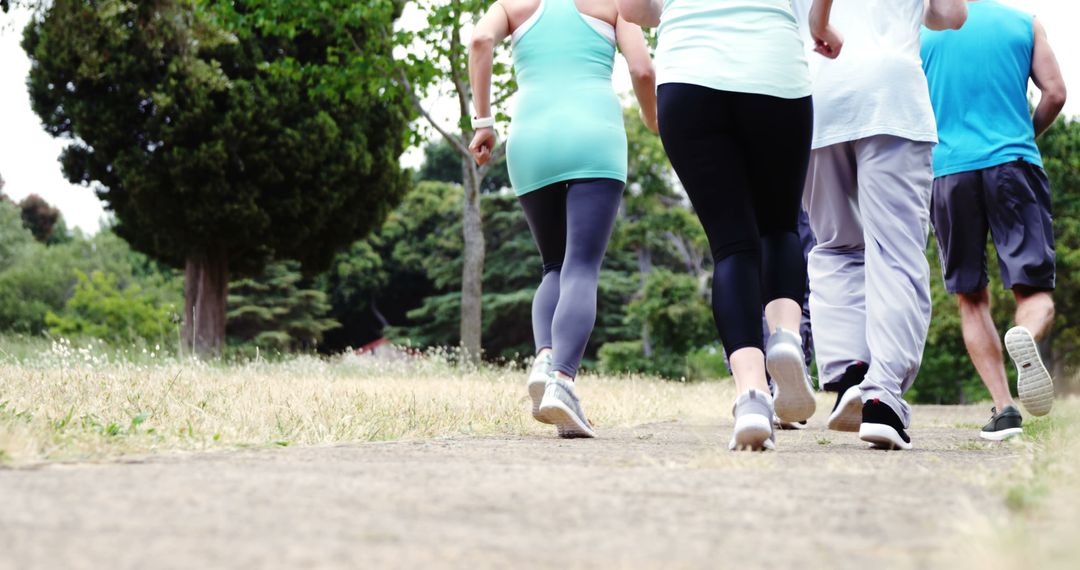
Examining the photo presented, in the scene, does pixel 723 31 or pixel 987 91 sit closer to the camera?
pixel 723 31

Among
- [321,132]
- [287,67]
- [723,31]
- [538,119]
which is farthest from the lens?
[321,132]

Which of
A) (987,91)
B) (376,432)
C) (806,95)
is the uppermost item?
(987,91)

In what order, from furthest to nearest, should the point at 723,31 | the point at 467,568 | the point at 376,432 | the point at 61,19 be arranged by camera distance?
the point at 61,19, the point at 376,432, the point at 723,31, the point at 467,568

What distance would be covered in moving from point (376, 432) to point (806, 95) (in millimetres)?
1799

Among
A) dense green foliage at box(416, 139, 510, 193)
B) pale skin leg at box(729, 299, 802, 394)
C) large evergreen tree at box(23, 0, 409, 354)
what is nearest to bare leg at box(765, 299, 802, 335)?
pale skin leg at box(729, 299, 802, 394)

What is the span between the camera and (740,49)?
3.06m

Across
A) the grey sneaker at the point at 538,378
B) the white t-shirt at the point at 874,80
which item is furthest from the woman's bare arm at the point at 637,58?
the grey sneaker at the point at 538,378

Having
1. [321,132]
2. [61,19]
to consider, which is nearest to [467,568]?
[61,19]

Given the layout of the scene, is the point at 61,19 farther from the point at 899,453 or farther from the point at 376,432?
the point at 899,453

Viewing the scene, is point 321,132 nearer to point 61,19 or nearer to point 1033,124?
point 61,19

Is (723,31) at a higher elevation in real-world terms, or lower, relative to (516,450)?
higher

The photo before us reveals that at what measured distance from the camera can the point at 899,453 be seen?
2.89 m

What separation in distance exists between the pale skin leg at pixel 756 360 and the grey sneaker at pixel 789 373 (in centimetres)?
4

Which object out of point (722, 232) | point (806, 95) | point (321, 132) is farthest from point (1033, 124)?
point (321, 132)
